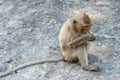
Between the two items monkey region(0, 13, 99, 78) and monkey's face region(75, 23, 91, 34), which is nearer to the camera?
monkey's face region(75, 23, 91, 34)

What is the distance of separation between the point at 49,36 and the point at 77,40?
1.75 m

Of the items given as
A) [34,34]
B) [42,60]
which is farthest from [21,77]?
[34,34]

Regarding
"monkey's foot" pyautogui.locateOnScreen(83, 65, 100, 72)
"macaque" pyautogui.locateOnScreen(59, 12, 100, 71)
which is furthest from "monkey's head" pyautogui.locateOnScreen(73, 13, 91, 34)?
"monkey's foot" pyautogui.locateOnScreen(83, 65, 100, 72)

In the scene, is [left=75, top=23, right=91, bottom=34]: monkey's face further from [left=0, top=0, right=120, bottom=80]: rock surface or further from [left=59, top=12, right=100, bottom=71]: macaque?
[left=0, top=0, right=120, bottom=80]: rock surface

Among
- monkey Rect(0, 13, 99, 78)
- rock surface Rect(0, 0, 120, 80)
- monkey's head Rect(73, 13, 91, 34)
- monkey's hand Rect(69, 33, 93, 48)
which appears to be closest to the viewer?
monkey's head Rect(73, 13, 91, 34)

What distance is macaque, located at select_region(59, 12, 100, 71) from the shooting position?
24.7 feet

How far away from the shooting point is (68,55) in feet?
26.3

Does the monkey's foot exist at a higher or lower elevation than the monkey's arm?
lower

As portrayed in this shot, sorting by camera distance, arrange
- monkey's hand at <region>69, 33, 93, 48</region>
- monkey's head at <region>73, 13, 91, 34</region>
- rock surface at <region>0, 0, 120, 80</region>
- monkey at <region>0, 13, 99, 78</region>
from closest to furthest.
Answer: monkey's head at <region>73, 13, 91, 34</region>, monkey at <region>0, 13, 99, 78</region>, monkey's hand at <region>69, 33, 93, 48</region>, rock surface at <region>0, 0, 120, 80</region>

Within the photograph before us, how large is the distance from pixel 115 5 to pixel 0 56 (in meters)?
3.83

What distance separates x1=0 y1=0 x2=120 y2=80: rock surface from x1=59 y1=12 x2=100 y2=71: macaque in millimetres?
176

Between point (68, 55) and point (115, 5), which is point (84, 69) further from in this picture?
point (115, 5)

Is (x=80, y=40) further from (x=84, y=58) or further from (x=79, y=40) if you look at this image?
(x=84, y=58)

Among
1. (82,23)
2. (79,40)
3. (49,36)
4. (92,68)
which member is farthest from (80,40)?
(49,36)
